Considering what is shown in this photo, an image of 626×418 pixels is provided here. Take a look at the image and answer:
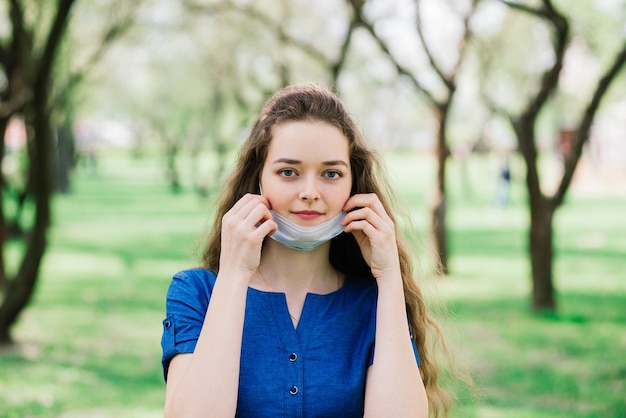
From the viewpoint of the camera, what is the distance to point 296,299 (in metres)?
2.49

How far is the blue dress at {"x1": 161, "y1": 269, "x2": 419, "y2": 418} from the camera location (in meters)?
2.28

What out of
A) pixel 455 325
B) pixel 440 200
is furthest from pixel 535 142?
pixel 440 200

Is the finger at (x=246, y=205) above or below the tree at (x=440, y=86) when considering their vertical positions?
below

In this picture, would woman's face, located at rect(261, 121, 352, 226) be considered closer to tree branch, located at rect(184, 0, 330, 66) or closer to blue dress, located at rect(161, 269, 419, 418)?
blue dress, located at rect(161, 269, 419, 418)

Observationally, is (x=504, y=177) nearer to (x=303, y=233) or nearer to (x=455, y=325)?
(x=455, y=325)

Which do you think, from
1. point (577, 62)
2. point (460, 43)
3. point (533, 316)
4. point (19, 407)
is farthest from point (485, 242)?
point (577, 62)

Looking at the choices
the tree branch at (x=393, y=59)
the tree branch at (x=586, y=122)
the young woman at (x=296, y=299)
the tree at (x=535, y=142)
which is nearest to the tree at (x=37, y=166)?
the tree branch at (x=393, y=59)

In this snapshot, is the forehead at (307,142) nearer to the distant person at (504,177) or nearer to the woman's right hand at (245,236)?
the woman's right hand at (245,236)

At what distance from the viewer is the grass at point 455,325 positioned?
22.2 ft

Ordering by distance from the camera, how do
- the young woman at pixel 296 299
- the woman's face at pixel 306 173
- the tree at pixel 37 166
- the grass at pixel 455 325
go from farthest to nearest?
the tree at pixel 37 166
the grass at pixel 455 325
the woman's face at pixel 306 173
the young woman at pixel 296 299

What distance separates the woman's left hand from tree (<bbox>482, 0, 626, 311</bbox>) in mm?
7398

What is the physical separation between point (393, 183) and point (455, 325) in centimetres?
595

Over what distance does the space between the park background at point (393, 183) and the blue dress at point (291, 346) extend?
506 mm

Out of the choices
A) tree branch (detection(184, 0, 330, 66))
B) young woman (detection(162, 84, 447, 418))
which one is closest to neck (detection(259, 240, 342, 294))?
young woman (detection(162, 84, 447, 418))
